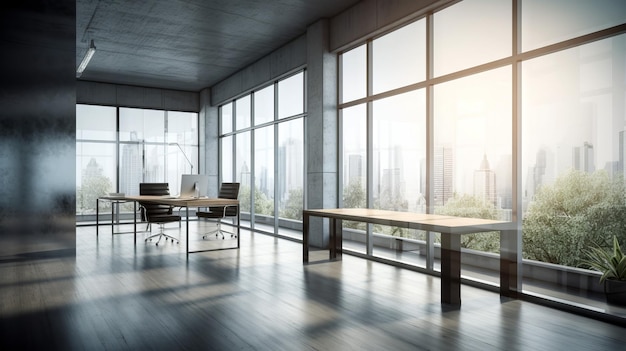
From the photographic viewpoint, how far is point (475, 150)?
446 cm

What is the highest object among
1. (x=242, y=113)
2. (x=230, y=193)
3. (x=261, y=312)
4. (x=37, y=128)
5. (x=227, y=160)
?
(x=242, y=113)

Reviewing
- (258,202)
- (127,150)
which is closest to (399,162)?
(258,202)

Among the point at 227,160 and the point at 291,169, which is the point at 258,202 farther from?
the point at 227,160

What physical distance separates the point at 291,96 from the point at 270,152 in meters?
1.30

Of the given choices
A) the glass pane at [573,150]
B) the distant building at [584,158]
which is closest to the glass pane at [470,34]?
the glass pane at [573,150]

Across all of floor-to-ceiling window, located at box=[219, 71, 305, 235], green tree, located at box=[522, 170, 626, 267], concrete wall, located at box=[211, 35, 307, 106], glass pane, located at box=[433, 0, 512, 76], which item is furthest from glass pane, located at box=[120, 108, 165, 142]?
green tree, located at box=[522, 170, 626, 267]

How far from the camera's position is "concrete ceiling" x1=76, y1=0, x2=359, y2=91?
603 cm

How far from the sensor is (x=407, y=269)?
5.16m

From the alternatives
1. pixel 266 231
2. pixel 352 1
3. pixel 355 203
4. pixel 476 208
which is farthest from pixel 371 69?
pixel 266 231

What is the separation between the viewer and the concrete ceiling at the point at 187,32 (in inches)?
237

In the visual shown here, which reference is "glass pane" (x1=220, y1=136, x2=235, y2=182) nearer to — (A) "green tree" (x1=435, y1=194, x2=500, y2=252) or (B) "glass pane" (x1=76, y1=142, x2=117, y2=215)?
(B) "glass pane" (x1=76, y1=142, x2=117, y2=215)

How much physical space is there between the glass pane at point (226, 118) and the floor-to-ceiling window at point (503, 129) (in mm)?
5094

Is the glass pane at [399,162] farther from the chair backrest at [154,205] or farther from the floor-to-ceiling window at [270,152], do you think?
the chair backrest at [154,205]

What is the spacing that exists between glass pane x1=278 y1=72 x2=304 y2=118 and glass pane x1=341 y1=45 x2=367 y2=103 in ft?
3.93
